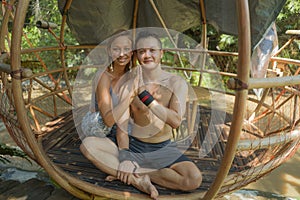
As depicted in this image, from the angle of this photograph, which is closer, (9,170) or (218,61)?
(9,170)

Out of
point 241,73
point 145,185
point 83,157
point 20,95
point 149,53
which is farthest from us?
point 83,157

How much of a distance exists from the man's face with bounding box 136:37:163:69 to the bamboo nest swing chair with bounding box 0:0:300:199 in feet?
Result: 1.65

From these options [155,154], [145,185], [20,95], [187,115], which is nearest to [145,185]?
[145,185]

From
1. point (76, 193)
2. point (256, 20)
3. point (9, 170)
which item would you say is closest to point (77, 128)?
point (9, 170)

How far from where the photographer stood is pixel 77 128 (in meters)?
2.33

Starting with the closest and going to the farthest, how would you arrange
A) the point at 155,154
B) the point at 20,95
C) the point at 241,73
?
the point at 241,73 < the point at 20,95 < the point at 155,154

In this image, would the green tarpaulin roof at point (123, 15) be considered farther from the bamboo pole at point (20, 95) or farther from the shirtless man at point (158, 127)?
the bamboo pole at point (20, 95)

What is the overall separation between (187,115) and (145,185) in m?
1.19

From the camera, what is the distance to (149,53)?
1.52 metres

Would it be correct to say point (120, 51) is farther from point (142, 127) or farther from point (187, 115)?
point (187, 115)

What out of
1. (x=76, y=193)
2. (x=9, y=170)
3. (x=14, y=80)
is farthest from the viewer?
(x=9, y=170)

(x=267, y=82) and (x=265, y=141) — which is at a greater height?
(x=267, y=82)

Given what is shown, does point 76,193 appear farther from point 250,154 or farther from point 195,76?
point 195,76

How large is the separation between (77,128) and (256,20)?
4.91 feet
